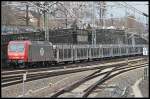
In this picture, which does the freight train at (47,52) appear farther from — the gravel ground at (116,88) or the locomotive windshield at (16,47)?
the gravel ground at (116,88)

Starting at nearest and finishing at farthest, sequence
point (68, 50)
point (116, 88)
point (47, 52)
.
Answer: point (116, 88), point (47, 52), point (68, 50)

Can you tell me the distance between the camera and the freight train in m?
45.2

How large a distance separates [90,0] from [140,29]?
40.3 meters

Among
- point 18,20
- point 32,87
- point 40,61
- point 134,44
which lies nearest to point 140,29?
point 134,44

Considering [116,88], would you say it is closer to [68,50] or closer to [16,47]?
[16,47]

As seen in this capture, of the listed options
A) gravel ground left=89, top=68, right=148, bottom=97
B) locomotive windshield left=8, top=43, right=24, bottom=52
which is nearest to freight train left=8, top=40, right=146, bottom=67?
locomotive windshield left=8, top=43, right=24, bottom=52

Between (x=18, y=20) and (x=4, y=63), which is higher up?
(x=18, y=20)

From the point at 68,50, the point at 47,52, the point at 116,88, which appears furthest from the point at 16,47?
the point at 116,88

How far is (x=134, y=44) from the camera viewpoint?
87750 mm

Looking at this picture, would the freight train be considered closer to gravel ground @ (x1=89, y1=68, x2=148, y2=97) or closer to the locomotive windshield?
the locomotive windshield

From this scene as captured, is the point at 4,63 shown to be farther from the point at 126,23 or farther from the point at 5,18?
the point at 126,23

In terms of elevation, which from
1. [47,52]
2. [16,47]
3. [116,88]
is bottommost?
[116,88]

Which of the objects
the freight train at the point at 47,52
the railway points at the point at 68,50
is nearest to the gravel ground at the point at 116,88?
the railway points at the point at 68,50

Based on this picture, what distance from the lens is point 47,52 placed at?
49.6 m
